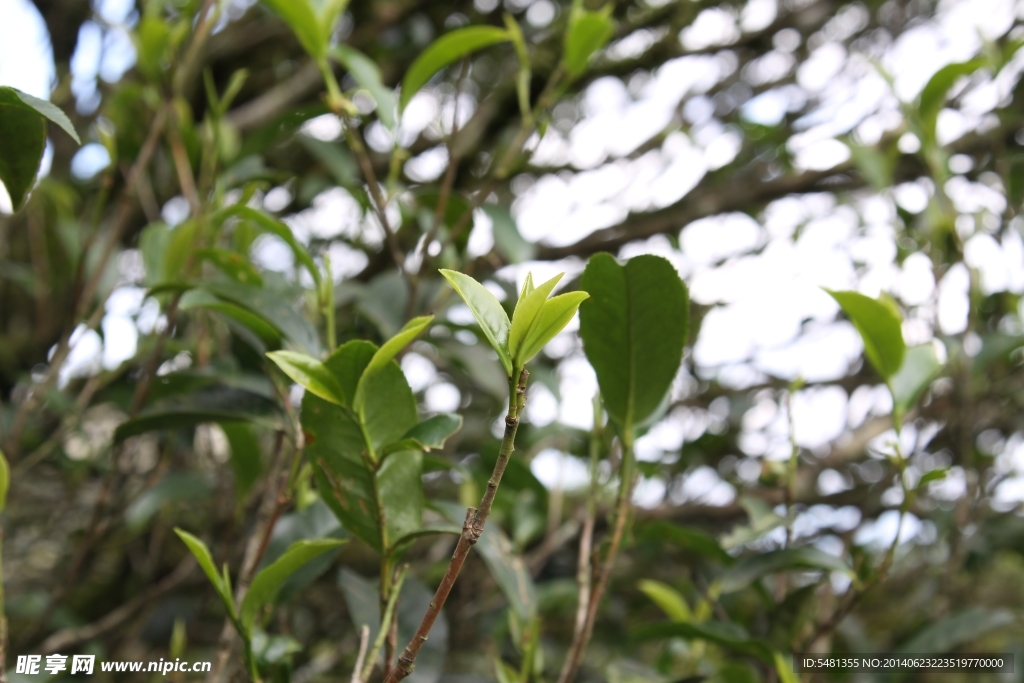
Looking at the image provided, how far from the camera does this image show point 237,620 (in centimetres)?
57

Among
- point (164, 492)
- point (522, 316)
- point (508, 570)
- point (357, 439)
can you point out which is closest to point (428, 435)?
point (357, 439)

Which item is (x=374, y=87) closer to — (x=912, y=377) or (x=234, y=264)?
(x=234, y=264)

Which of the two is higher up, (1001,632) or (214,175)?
(214,175)

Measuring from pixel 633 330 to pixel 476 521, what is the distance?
A: 0.99 ft

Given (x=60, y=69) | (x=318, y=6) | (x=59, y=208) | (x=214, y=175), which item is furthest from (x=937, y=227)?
(x=60, y=69)

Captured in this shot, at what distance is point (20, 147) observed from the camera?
521 millimetres

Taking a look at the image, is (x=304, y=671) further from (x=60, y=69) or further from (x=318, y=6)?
(x=60, y=69)

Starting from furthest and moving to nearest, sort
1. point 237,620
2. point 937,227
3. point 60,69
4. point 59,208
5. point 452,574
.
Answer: point 60,69, point 59,208, point 937,227, point 237,620, point 452,574

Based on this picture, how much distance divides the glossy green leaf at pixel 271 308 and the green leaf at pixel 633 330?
261 millimetres

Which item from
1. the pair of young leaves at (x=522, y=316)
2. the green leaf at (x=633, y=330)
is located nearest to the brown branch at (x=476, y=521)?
the pair of young leaves at (x=522, y=316)

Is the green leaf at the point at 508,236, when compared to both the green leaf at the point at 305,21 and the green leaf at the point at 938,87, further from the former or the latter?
the green leaf at the point at 938,87

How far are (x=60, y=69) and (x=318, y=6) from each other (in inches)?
55.9

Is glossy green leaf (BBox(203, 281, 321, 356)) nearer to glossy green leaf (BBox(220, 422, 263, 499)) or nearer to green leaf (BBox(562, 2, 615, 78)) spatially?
glossy green leaf (BBox(220, 422, 263, 499))

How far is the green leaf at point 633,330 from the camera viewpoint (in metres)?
0.61
